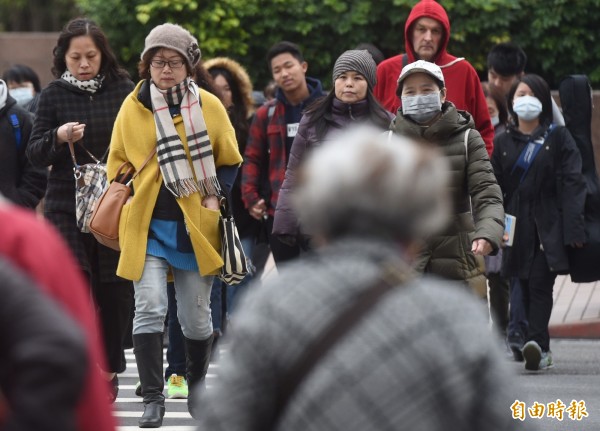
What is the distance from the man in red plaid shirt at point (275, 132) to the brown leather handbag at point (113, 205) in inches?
104

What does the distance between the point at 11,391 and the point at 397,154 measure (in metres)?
0.95

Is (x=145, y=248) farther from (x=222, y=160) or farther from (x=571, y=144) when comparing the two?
(x=571, y=144)

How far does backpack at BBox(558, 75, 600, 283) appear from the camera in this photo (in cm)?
1052

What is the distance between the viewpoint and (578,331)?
12.3m

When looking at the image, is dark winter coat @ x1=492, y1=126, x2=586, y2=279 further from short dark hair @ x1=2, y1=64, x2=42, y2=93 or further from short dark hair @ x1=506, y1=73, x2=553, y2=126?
short dark hair @ x1=2, y1=64, x2=42, y2=93

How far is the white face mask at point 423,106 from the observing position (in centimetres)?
751

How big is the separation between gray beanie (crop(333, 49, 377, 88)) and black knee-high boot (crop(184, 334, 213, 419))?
6.22 ft

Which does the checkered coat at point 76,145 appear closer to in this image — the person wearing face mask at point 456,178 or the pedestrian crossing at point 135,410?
the pedestrian crossing at point 135,410

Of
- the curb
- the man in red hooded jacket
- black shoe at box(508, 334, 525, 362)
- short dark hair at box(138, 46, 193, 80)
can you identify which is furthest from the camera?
the curb

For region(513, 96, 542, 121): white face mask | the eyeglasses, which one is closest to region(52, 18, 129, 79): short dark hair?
the eyeglasses

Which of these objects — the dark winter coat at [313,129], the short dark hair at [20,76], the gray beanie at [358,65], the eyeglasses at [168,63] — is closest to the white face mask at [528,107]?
the gray beanie at [358,65]

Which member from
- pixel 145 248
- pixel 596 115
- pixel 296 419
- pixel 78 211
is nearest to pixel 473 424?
pixel 296 419

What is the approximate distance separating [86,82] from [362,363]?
5.67 metres

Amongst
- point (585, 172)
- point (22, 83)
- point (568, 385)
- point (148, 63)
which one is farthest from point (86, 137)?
point (22, 83)
